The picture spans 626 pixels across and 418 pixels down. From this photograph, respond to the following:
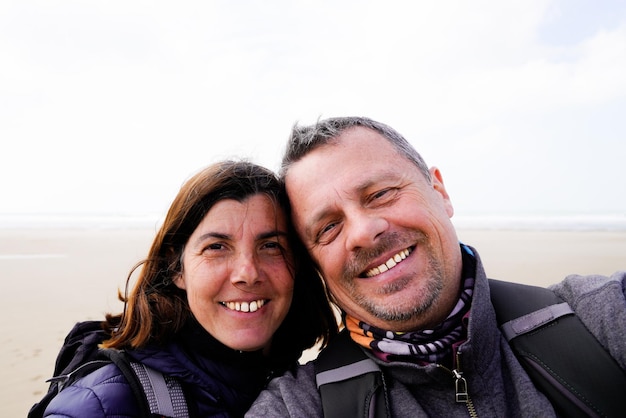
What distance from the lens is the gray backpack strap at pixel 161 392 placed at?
75.5 inches

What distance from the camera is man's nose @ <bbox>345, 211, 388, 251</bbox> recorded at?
6.61 feet

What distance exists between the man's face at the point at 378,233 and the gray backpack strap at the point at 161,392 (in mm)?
965

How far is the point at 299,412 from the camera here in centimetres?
179

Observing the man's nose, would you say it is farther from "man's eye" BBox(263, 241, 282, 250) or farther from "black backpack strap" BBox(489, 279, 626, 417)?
"black backpack strap" BBox(489, 279, 626, 417)

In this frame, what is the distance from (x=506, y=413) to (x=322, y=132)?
1683mm

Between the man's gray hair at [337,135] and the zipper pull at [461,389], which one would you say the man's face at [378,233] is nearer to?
the man's gray hair at [337,135]

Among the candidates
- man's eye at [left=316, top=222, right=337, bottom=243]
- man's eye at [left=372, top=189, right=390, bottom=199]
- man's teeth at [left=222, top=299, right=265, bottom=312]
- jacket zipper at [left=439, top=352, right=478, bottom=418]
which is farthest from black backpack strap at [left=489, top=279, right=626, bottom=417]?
man's teeth at [left=222, top=299, right=265, bottom=312]

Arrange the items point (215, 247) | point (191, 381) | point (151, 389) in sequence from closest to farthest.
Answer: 1. point (151, 389)
2. point (191, 381)
3. point (215, 247)

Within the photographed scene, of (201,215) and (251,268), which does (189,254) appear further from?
(251,268)

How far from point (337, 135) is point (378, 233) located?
65 centimetres

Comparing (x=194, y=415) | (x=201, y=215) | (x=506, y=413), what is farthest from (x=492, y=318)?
(x=201, y=215)

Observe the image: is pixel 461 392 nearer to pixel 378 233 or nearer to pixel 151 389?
pixel 378 233

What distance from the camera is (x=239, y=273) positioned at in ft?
7.36

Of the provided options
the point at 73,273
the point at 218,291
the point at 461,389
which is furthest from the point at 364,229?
the point at 73,273
